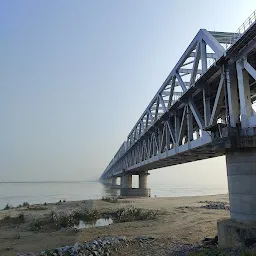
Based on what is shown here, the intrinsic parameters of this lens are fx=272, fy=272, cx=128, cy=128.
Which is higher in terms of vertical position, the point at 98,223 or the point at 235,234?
the point at 235,234

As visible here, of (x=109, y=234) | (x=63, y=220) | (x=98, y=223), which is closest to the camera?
(x=109, y=234)

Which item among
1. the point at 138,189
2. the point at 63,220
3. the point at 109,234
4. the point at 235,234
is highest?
the point at 138,189

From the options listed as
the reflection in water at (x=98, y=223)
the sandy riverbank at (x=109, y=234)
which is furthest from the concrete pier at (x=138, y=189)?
the sandy riverbank at (x=109, y=234)

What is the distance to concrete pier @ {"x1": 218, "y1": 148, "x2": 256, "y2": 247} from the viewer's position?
1148 centimetres

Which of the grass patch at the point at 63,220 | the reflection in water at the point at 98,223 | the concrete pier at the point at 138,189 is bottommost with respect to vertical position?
the reflection in water at the point at 98,223

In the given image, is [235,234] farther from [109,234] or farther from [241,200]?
[109,234]

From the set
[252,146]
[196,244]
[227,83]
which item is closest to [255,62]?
[227,83]

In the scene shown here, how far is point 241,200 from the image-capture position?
39.7 ft

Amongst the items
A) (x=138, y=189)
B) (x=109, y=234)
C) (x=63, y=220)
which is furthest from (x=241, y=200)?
(x=138, y=189)

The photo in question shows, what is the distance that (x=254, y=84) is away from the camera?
1777 cm

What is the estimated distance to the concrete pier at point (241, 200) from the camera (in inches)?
452

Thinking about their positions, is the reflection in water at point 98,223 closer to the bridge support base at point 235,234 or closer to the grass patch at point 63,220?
the grass patch at point 63,220

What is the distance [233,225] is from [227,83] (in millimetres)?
7047

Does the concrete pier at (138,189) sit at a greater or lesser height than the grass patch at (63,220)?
greater
